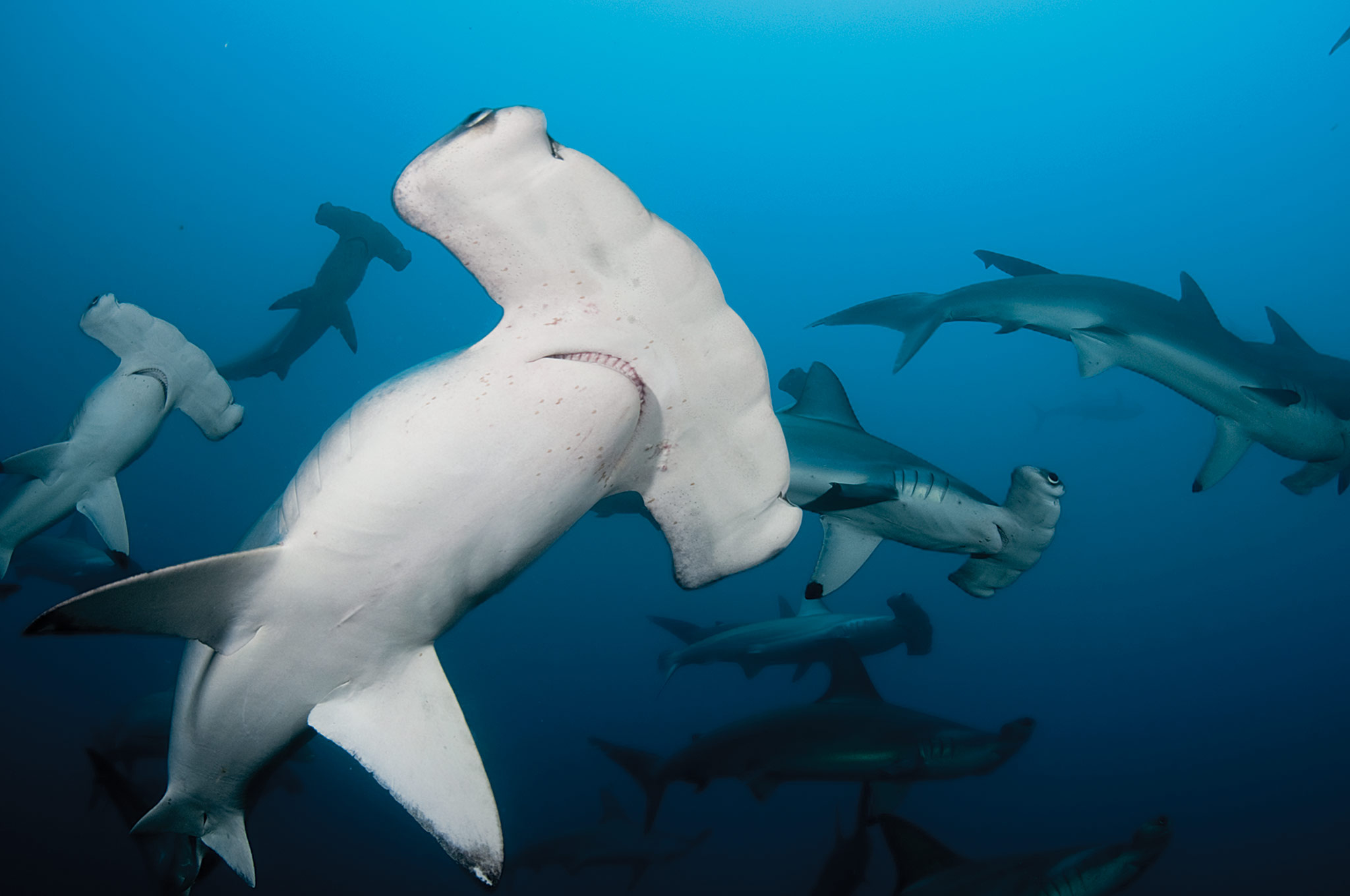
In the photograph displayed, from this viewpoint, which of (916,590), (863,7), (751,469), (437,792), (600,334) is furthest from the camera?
(916,590)

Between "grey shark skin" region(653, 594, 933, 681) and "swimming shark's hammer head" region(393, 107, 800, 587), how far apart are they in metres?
5.45

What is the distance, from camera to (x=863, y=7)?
27188mm

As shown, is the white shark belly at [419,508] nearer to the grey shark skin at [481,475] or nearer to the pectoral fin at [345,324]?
the grey shark skin at [481,475]

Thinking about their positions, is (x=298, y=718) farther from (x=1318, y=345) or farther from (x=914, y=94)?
(x=1318, y=345)

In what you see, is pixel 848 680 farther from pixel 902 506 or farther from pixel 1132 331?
pixel 1132 331

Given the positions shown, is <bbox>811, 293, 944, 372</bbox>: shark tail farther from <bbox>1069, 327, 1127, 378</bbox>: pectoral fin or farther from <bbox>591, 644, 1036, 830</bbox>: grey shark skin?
<bbox>591, 644, 1036, 830</bbox>: grey shark skin

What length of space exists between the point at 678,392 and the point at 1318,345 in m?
52.6

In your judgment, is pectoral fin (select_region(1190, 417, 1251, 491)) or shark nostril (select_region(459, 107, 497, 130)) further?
pectoral fin (select_region(1190, 417, 1251, 491))

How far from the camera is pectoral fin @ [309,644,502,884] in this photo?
1.74 m

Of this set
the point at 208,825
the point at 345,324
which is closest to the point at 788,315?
the point at 345,324

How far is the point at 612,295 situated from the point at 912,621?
249 inches

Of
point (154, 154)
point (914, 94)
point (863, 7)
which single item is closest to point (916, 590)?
point (914, 94)

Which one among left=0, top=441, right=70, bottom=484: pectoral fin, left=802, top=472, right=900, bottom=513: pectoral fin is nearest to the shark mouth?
left=802, top=472, right=900, bottom=513: pectoral fin

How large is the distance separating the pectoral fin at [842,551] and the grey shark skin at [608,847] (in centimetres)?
734
